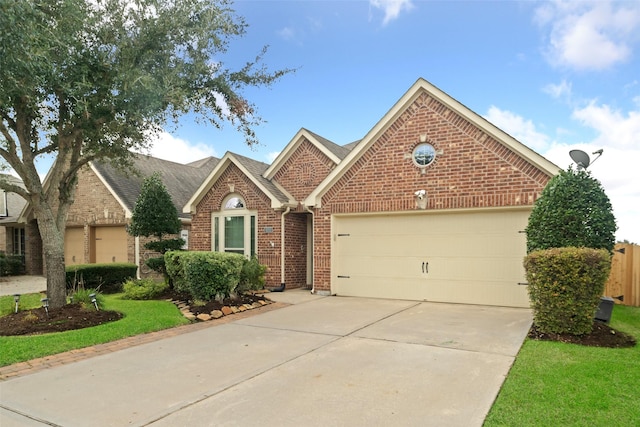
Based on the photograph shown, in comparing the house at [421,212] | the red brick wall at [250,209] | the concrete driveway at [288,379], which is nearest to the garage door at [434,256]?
the house at [421,212]

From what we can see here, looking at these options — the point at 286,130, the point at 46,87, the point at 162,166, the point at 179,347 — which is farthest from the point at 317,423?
the point at 162,166

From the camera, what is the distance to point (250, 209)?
1374 cm

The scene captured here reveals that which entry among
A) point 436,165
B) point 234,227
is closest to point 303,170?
point 234,227

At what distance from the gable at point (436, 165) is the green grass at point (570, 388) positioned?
14.6 ft

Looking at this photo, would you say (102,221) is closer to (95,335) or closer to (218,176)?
(218,176)

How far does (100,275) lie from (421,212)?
10318mm

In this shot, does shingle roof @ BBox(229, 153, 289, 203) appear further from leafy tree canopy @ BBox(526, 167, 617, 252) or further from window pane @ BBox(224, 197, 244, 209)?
leafy tree canopy @ BBox(526, 167, 617, 252)

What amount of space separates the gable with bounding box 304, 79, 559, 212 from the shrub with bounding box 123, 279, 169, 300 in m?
4.88

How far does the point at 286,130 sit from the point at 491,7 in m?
8.20

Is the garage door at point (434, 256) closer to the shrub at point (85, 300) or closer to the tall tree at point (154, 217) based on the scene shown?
the tall tree at point (154, 217)

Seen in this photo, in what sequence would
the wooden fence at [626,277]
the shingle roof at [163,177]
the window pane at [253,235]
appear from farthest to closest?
the shingle roof at [163,177] → the window pane at [253,235] → the wooden fence at [626,277]

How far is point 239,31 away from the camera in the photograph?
30.8ft

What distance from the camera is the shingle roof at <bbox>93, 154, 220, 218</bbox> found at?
58.8 feet

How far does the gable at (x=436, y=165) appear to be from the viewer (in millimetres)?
9461
